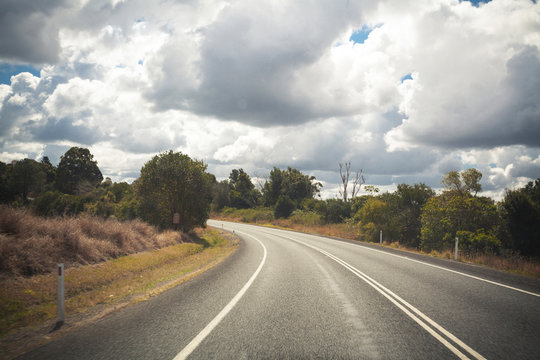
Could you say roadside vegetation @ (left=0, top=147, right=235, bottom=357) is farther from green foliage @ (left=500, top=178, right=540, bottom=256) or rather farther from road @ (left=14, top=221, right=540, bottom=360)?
green foliage @ (left=500, top=178, right=540, bottom=256)

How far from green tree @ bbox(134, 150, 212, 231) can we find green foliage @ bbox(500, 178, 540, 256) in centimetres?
2290

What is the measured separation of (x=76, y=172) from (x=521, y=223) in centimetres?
7526

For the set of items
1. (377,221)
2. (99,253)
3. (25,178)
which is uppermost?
(25,178)

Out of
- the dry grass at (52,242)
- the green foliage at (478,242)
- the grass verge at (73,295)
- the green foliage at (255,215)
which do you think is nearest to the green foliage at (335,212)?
the green foliage at (255,215)

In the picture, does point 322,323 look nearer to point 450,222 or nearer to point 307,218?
point 450,222

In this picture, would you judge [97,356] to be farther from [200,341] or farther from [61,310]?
[61,310]

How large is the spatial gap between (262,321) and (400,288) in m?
4.38

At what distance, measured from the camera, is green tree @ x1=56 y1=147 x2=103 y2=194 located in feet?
202

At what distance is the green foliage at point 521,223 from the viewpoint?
1842cm

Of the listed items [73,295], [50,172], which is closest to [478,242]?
[73,295]

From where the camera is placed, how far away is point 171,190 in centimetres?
2536

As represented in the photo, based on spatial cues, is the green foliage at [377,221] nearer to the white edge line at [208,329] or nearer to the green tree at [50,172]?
the white edge line at [208,329]

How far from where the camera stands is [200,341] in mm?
4090

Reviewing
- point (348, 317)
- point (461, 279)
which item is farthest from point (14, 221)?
point (461, 279)
